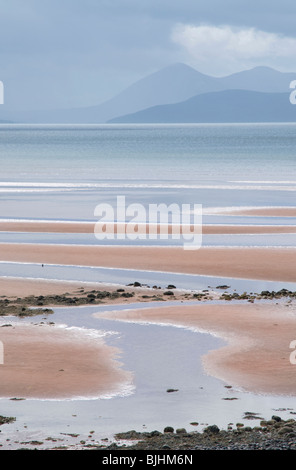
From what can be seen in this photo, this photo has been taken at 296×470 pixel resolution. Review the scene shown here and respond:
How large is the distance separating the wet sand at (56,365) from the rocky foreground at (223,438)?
2871 millimetres

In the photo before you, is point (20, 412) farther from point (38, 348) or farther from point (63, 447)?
point (38, 348)

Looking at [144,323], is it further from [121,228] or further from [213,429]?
[121,228]

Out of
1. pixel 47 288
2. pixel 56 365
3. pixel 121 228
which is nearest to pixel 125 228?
pixel 121 228

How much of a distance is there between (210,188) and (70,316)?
135ft

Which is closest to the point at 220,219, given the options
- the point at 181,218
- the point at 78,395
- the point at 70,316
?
the point at 181,218

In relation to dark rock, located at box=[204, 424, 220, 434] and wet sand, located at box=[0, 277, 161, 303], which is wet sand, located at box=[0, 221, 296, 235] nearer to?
wet sand, located at box=[0, 277, 161, 303]

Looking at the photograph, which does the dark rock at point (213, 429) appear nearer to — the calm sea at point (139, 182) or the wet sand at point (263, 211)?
the calm sea at point (139, 182)

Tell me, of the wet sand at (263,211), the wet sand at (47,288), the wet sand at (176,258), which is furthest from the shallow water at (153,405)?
the wet sand at (263,211)

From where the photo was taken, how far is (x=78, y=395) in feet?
49.4

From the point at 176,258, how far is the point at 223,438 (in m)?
18.5

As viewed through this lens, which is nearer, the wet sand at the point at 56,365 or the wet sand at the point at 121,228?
the wet sand at the point at 56,365

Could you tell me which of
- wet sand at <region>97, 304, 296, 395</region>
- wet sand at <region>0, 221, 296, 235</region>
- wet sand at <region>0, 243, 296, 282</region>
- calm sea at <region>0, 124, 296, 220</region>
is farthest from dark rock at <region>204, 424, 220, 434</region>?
calm sea at <region>0, 124, 296, 220</region>

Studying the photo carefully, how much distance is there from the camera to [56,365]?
55.9 ft

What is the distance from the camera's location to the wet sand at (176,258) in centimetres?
2808
